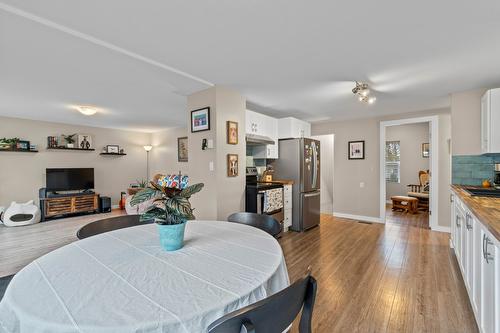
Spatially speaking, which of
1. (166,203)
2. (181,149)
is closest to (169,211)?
(166,203)

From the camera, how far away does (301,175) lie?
423cm

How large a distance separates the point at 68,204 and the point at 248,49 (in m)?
5.73

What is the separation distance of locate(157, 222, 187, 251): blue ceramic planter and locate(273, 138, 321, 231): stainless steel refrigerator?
3.22 meters

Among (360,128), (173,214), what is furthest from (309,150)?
(173,214)

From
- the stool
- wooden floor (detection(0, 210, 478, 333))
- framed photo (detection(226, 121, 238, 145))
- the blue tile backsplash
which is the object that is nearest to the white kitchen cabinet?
wooden floor (detection(0, 210, 478, 333))

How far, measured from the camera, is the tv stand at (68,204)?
512 cm

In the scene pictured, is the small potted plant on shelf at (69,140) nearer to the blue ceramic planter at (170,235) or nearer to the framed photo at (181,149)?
the framed photo at (181,149)

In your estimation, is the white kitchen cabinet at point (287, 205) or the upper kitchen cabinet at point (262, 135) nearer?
the upper kitchen cabinet at point (262, 135)

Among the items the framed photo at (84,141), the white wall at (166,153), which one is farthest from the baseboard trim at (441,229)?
the framed photo at (84,141)

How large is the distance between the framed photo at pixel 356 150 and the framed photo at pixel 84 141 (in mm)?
6543

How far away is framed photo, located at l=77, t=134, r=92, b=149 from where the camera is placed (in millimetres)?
5910

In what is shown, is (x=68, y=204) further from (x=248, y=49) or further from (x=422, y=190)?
(x=422, y=190)

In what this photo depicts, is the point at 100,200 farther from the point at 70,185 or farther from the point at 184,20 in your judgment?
the point at 184,20

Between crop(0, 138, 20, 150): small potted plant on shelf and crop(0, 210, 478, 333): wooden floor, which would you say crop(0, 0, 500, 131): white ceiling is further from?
crop(0, 210, 478, 333): wooden floor
